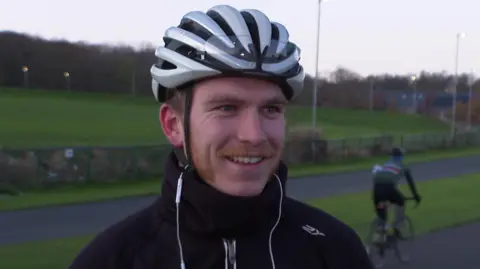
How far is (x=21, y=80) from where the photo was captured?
3098 inches

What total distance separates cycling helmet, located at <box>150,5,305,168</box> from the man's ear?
59 mm

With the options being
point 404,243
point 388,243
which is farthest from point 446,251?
point 388,243

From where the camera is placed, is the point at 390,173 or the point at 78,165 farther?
Answer: the point at 78,165

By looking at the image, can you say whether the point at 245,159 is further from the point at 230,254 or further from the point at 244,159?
the point at 230,254

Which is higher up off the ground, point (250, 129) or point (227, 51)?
point (227, 51)

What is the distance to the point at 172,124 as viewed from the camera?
2336mm

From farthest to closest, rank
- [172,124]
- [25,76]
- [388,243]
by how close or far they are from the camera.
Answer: [25,76] → [388,243] → [172,124]

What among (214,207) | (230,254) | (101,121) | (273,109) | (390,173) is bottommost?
(101,121)

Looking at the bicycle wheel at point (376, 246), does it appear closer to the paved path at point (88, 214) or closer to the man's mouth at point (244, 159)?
the paved path at point (88, 214)

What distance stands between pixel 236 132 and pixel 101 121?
65.2m

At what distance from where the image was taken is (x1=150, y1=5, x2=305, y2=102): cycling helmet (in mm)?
2109

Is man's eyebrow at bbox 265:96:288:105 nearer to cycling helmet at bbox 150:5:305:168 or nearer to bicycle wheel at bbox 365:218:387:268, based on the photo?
cycling helmet at bbox 150:5:305:168

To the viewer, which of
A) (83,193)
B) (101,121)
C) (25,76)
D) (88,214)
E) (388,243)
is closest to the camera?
(388,243)

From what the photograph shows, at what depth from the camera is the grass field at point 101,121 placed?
50438mm
